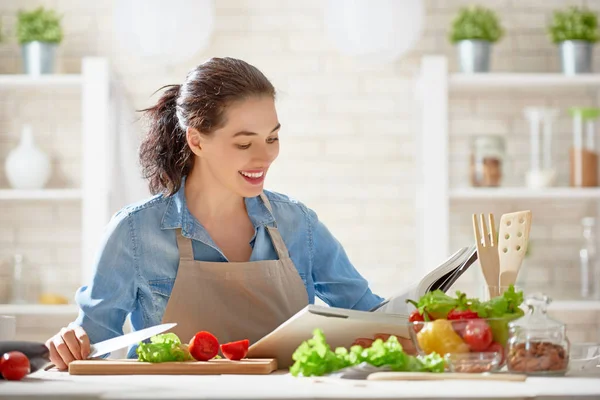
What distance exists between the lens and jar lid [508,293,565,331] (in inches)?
57.0

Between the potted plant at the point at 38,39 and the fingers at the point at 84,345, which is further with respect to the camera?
the potted plant at the point at 38,39

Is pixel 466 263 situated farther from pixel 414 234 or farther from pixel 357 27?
pixel 414 234

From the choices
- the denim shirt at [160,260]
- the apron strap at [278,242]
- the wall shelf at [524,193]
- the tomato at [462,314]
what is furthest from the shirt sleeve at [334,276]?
the wall shelf at [524,193]

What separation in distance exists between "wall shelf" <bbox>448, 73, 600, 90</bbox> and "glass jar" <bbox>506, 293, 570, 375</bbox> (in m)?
2.82

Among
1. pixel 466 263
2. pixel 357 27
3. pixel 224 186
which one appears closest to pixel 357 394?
pixel 466 263

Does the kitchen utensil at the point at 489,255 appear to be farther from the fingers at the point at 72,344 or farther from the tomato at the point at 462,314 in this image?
the fingers at the point at 72,344

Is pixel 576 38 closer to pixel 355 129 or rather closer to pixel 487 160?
pixel 487 160

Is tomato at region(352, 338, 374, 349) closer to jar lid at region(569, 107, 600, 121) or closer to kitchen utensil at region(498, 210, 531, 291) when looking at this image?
kitchen utensil at region(498, 210, 531, 291)

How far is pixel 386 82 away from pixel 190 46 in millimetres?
1143

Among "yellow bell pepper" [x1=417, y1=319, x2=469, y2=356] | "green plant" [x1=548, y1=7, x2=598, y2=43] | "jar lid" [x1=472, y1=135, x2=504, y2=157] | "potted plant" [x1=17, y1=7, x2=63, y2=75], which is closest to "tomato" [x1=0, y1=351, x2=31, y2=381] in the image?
"yellow bell pepper" [x1=417, y1=319, x2=469, y2=356]

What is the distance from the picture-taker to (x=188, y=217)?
2207mm

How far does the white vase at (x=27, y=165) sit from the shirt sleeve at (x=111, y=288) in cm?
219

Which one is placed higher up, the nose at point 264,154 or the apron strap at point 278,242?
the nose at point 264,154

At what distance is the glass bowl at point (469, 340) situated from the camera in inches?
57.5
